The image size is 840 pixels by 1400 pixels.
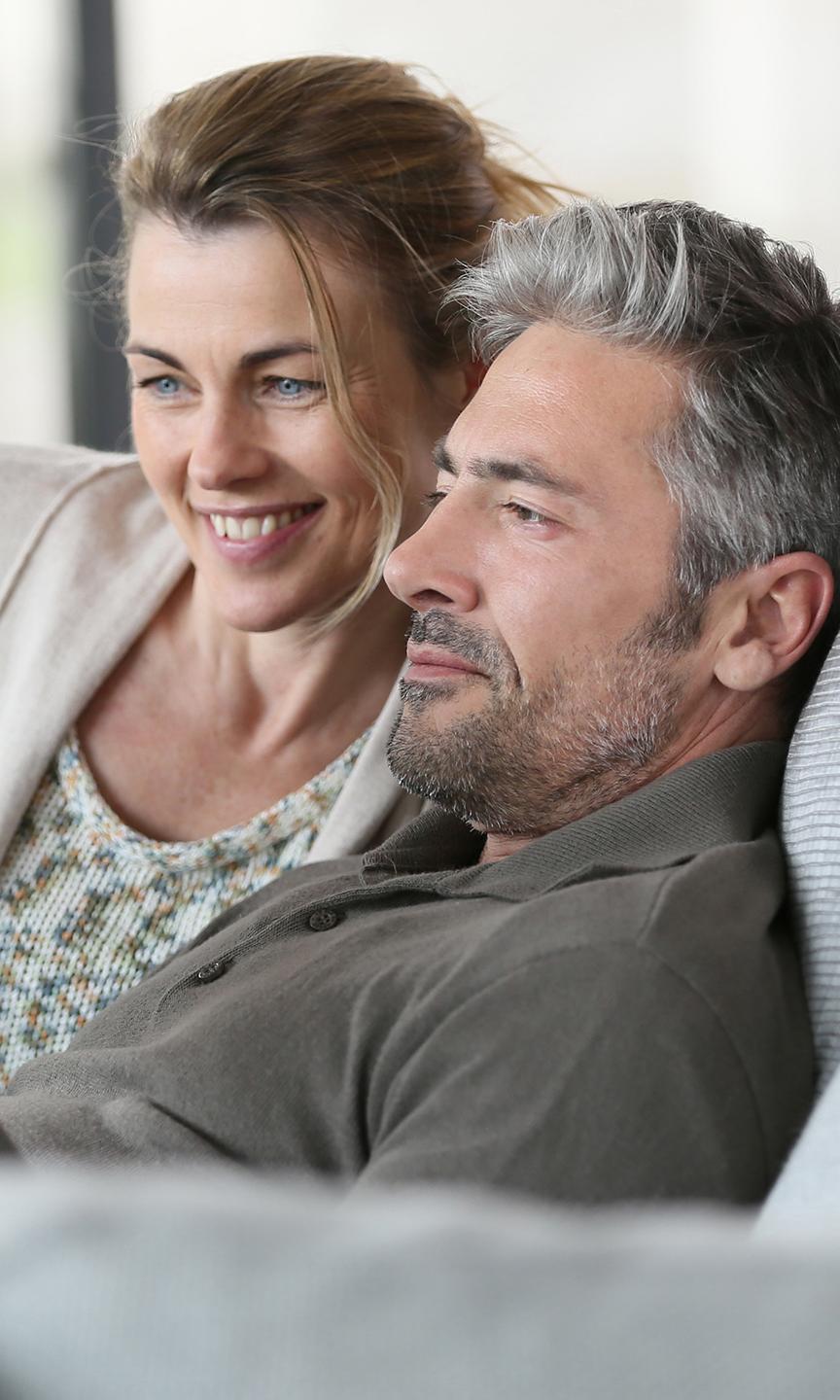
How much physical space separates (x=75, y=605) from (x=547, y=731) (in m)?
0.77

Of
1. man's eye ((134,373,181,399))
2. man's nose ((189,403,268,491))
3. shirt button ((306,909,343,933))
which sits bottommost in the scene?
shirt button ((306,909,343,933))

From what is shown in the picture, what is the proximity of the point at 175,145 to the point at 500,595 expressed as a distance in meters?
0.75

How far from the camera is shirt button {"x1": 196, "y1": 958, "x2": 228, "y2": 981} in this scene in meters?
1.37

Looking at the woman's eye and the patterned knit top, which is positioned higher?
the woman's eye

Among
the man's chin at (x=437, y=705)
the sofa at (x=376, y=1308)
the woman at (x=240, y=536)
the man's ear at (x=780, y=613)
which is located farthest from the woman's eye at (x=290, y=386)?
the sofa at (x=376, y=1308)

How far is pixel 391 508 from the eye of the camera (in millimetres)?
1818

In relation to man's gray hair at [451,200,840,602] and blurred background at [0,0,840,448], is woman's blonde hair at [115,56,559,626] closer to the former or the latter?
man's gray hair at [451,200,840,602]

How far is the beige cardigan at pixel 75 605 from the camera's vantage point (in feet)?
5.98

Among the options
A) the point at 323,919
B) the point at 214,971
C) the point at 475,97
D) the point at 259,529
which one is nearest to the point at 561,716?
the point at 323,919

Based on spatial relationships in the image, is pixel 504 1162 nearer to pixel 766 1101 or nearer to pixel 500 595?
pixel 766 1101

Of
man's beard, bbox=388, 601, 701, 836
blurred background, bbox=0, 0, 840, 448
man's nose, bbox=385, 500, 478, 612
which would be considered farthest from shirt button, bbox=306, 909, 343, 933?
blurred background, bbox=0, 0, 840, 448

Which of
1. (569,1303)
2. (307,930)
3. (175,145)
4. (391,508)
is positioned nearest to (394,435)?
(391,508)

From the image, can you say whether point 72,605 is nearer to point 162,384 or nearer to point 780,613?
point 162,384

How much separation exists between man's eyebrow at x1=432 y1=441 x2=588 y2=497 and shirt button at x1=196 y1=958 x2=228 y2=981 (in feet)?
1.59
